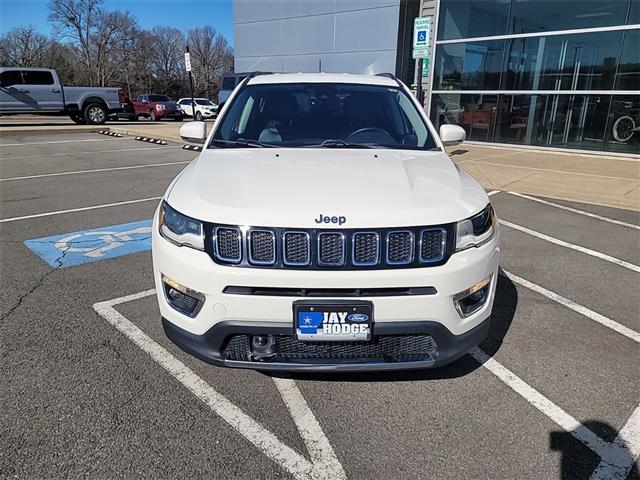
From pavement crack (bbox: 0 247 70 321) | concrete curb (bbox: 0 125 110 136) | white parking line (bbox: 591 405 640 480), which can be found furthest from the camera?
concrete curb (bbox: 0 125 110 136)

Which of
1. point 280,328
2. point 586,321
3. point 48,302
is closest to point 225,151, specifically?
point 280,328

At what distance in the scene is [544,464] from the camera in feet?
6.63

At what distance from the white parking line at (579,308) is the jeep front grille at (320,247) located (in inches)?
82.7

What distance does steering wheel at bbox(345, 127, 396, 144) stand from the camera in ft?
10.8

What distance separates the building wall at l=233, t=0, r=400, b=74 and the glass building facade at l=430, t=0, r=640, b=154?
401 cm

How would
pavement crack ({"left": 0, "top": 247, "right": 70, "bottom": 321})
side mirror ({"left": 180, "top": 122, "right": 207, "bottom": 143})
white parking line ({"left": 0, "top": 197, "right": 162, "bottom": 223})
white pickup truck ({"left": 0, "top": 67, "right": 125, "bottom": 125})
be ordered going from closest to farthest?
pavement crack ({"left": 0, "top": 247, "right": 70, "bottom": 321})
side mirror ({"left": 180, "top": 122, "right": 207, "bottom": 143})
white parking line ({"left": 0, "top": 197, "right": 162, "bottom": 223})
white pickup truck ({"left": 0, "top": 67, "right": 125, "bottom": 125})

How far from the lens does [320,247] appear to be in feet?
6.77

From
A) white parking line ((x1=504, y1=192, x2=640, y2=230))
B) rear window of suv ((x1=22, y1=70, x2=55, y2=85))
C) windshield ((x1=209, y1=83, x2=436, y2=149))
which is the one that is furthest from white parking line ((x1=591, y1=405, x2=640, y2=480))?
rear window of suv ((x1=22, y1=70, x2=55, y2=85))

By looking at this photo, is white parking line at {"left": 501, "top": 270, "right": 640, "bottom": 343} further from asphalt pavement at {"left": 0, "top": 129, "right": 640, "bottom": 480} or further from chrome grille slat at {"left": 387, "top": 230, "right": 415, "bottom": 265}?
chrome grille slat at {"left": 387, "top": 230, "right": 415, "bottom": 265}

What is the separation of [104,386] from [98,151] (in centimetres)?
1220

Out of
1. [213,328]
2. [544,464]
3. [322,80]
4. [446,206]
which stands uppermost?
[322,80]

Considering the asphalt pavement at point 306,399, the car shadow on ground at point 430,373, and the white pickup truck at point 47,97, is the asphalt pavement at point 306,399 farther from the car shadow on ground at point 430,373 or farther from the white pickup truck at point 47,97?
the white pickup truck at point 47,97

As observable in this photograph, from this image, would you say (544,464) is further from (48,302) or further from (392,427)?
(48,302)

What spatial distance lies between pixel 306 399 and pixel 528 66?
556 inches
